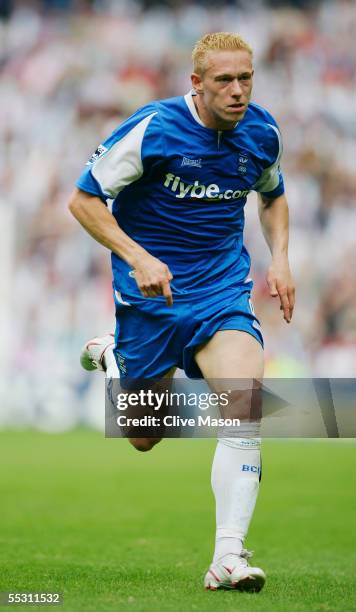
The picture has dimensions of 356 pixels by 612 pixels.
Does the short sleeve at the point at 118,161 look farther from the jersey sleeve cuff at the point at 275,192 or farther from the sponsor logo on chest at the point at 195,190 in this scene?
the jersey sleeve cuff at the point at 275,192

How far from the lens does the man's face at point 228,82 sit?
5.36 metres

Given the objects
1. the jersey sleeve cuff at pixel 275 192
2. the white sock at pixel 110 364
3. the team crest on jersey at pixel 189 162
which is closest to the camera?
the team crest on jersey at pixel 189 162

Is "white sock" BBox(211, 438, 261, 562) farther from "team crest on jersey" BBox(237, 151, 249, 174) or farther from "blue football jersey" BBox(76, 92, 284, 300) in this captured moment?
"team crest on jersey" BBox(237, 151, 249, 174)

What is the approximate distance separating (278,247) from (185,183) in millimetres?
676

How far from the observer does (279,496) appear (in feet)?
34.3

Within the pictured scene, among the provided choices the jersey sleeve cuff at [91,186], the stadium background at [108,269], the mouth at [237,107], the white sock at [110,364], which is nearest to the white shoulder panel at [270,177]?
the mouth at [237,107]

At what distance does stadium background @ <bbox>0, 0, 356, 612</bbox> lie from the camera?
9.60 m

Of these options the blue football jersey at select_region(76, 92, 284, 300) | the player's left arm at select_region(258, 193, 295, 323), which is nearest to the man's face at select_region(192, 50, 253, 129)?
the blue football jersey at select_region(76, 92, 284, 300)

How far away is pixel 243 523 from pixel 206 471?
7.33m

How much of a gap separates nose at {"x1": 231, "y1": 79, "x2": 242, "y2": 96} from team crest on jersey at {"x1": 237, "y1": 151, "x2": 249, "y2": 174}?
399 mm

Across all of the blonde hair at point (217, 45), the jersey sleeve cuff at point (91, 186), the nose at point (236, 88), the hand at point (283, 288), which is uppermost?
the blonde hair at point (217, 45)

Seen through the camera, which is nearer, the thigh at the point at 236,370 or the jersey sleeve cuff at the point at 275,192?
the thigh at the point at 236,370

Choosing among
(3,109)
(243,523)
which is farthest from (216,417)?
(3,109)

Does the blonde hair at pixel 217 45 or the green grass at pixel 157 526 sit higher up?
the blonde hair at pixel 217 45
